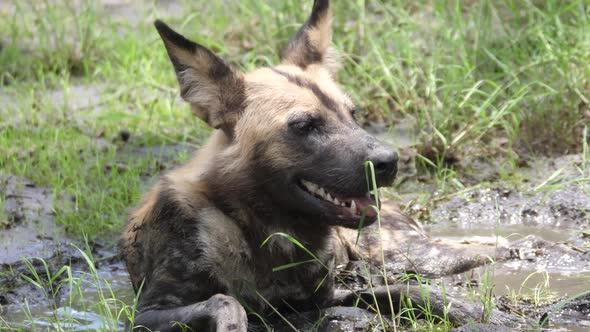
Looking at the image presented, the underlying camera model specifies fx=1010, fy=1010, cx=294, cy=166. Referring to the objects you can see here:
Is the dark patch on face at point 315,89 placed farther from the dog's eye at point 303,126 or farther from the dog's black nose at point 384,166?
the dog's black nose at point 384,166

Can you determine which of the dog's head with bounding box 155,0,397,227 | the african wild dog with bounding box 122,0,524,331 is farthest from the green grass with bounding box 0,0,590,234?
the dog's head with bounding box 155,0,397,227

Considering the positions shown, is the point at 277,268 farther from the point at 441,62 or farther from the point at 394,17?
the point at 394,17

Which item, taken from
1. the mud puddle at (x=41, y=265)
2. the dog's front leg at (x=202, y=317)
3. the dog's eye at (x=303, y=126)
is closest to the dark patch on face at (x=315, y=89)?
the dog's eye at (x=303, y=126)

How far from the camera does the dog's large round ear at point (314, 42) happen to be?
4703mm

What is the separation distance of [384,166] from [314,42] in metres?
1.01

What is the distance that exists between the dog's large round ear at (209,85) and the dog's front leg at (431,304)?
925 mm

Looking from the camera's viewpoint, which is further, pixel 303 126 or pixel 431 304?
pixel 303 126

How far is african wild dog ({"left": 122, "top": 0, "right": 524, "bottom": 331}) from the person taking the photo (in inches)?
159

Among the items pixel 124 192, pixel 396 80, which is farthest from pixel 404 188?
pixel 124 192

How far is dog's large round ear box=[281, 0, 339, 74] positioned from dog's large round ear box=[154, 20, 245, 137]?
45cm

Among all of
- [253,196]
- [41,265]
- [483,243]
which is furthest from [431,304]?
[41,265]

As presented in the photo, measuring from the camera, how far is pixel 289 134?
416 cm

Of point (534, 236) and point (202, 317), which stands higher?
point (202, 317)

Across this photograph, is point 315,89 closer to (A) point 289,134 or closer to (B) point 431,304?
(A) point 289,134
